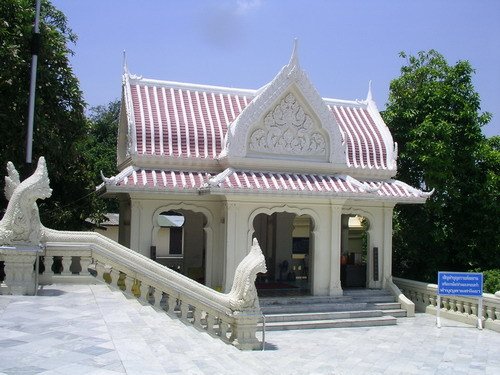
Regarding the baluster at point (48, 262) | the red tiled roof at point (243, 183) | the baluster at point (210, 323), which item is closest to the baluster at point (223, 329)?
the baluster at point (210, 323)

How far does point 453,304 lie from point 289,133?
6.47 m

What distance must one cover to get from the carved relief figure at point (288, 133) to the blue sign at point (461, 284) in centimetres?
467

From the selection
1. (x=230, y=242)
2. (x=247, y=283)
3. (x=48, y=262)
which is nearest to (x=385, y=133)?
(x=230, y=242)

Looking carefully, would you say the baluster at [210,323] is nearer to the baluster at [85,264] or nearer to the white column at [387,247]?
the baluster at [85,264]

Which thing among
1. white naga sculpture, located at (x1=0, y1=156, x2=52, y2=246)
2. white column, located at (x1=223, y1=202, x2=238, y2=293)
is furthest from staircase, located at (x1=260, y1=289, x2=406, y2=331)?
white naga sculpture, located at (x1=0, y1=156, x2=52, y2=246)

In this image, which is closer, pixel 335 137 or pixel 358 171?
pixel 335 137

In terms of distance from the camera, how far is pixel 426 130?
17531mm

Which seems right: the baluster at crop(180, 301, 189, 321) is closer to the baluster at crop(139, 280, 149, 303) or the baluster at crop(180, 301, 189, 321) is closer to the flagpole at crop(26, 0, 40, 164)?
the baluster at crop(139, 280, 149, 303)

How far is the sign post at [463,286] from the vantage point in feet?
44.9

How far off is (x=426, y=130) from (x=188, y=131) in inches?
299

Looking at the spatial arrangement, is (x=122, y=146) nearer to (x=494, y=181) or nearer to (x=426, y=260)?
(x=426, y=260)

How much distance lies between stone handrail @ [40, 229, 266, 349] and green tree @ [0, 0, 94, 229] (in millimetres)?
3135

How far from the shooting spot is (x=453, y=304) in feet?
49.7

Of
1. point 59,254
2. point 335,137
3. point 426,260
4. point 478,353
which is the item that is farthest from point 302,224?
point 59,254
